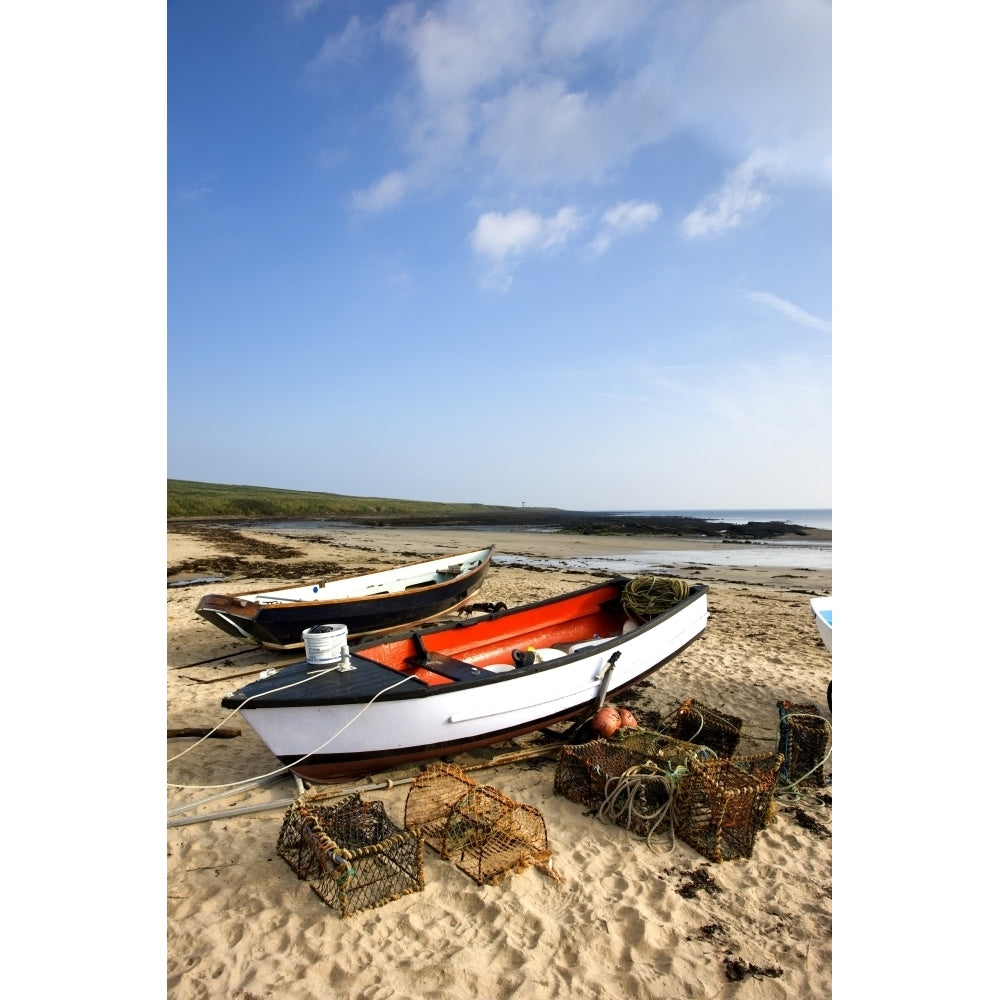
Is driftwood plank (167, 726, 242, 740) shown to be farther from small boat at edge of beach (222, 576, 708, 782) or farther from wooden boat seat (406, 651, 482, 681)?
wooden boat seat (406, 651, 482, 681)

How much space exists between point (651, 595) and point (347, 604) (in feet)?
13.3

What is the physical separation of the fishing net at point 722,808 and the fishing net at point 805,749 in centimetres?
68

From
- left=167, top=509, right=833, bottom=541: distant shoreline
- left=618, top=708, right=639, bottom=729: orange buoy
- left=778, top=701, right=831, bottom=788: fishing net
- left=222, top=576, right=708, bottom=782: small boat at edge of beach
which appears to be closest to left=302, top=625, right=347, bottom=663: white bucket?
left=222, top=576, right=708, bottom=782: small boat at edge of beach

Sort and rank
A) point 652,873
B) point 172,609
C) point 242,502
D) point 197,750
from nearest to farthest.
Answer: point 652,873 < point 197,750 < point 172,609 < point 242,502

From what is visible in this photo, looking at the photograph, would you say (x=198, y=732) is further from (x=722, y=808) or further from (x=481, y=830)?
(x=722, y=808)

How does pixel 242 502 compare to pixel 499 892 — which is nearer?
pixel 499 892

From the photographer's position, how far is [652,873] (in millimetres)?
3719

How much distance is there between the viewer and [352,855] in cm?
337

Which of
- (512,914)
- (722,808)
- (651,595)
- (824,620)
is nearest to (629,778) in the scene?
(722,808)

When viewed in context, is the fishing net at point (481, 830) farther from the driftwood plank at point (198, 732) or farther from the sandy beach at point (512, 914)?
the driftwood plank at point (198, 732)
